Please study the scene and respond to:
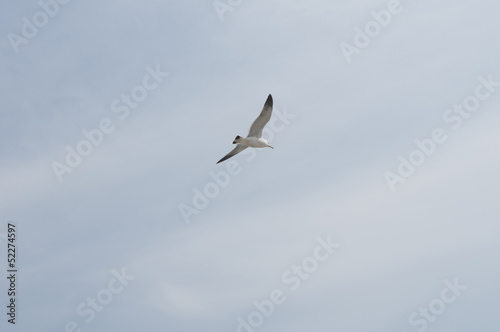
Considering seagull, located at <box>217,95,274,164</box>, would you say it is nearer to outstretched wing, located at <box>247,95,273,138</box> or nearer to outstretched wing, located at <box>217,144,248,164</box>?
outstretched wing, located at <box>247,95,273,138</box>

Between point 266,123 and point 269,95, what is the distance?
95.6 inches

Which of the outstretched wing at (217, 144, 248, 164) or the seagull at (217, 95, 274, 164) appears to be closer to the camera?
the seagull at (217, 95, 274, 164)

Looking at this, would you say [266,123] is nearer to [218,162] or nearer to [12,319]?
[218,162]

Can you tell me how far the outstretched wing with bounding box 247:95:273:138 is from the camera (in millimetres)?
60781

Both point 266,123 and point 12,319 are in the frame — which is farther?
point 266,123

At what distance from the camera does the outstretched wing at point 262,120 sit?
Result: 60.8 metres

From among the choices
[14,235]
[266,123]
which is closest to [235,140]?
[266,123]

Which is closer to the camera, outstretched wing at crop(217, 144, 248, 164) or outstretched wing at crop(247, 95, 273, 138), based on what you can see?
outstretched wing at crop(247, 95, 273, 138)

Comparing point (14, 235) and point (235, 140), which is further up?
point (14, 235)

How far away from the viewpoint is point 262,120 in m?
61.3

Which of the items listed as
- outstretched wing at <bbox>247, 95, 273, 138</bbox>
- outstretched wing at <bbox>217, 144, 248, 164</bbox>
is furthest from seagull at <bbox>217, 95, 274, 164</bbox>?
outstretched wing at <bbox>217, 144, 248, 164</bbox>

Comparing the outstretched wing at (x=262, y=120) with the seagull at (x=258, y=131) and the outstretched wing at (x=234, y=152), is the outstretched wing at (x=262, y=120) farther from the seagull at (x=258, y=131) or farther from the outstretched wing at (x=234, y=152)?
the outstretched wing at (x=234, y=152)

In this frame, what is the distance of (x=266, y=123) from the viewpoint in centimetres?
6184

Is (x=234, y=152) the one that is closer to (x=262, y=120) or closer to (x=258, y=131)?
(x=258, y=131)
